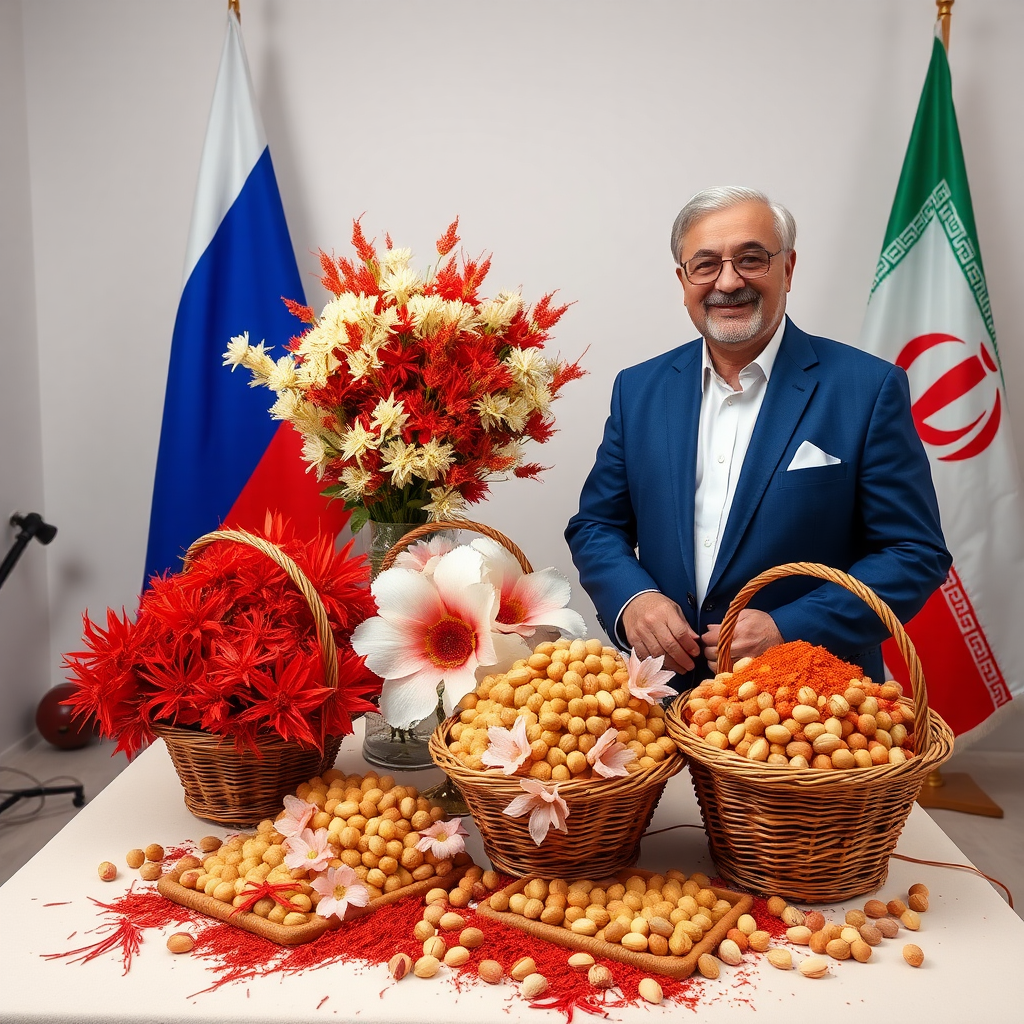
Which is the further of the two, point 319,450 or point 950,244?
point 950,244

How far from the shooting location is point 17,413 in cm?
342

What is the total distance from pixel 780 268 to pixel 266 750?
125 centimetres

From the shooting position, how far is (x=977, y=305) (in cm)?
306

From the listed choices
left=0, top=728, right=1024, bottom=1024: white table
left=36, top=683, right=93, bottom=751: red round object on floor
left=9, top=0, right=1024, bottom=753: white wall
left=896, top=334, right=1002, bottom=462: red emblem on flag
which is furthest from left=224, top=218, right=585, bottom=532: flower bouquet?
left=36, top=683, right=93, bottom=751: red round object on floor

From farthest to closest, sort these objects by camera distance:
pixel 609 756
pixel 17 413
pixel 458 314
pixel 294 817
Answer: pixel 17 413 → pixel 458 314 → pixel 294 817 → pixel 609 756

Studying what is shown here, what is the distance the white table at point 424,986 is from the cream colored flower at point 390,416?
0.68 meters

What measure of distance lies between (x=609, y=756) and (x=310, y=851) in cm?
36

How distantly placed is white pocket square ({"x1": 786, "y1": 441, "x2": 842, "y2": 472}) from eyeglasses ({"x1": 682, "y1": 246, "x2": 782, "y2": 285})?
33cm

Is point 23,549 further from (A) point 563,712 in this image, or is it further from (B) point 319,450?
(A) point 563,712

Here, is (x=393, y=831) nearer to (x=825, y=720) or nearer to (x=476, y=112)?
(x=825, y=720)

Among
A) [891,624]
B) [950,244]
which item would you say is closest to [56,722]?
[891,624]

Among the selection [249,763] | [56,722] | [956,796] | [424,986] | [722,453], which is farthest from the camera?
[56,722]

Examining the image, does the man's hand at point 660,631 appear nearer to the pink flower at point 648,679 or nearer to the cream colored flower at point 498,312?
the pink flower at point 648,679

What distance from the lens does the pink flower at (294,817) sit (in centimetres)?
118
